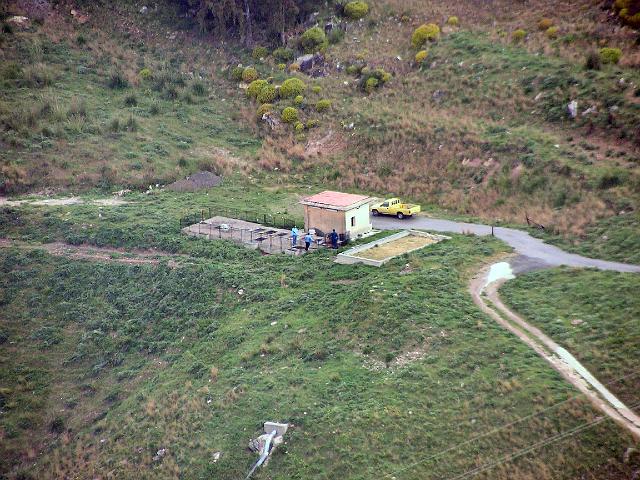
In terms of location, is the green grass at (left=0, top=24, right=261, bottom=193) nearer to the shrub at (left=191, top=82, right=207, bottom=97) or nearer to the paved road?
the shrub at (left=191, top=82, right=207, bottom=97)

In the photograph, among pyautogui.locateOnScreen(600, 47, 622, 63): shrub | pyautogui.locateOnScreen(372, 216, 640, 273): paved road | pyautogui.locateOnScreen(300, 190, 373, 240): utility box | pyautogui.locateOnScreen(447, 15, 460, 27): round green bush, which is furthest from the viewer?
pyautogui.locateOnScreen(447, 15, 460, 27): round green bush

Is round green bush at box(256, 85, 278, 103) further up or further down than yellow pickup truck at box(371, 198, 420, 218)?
further up

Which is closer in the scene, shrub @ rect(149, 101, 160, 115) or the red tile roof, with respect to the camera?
the red tile roof

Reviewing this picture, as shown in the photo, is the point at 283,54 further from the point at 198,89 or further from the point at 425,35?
the point at 425,35

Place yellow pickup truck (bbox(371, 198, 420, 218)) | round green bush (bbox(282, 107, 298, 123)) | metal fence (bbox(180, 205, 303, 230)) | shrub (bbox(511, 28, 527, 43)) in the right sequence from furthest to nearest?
1. round green bush (bbox(282, 107, 298, 123))
2. shrub (bbox(511, 28, 527, 43))
3. yellow pickup truck (bbox(371, 198, 420, 218))
4. metal fence (bbox(180, 205, 303, 230))

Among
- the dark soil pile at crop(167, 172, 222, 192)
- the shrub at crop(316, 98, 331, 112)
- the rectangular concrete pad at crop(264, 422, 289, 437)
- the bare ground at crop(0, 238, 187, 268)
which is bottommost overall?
the rectangular concrete pad at crop(264, 422, 289, 437)

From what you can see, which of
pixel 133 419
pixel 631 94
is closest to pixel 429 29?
pixel 631 94

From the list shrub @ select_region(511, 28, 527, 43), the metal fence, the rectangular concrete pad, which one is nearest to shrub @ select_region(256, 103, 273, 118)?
the metal fence

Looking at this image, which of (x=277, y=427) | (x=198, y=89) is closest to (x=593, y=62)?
(x=198, y=89)
